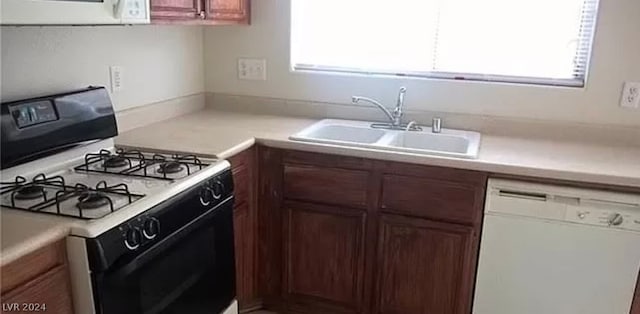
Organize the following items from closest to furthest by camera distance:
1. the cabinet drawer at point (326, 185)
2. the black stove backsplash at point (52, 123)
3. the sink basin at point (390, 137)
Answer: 1. the black stove backsplash at point (52, 123)
2. the cabinet drawer at point (326, 185)
3. the sink basin at point (390, 137)

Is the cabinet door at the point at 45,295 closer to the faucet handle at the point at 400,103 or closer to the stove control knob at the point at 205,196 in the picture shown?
the stove control knob at the point at 205,196

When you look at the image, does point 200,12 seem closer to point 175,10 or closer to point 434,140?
point 175,10

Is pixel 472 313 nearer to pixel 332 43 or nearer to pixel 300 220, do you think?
pixel 300 220

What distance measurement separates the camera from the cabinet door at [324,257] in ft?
7.43

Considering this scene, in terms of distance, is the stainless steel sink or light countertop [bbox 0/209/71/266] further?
the stainless steel sink

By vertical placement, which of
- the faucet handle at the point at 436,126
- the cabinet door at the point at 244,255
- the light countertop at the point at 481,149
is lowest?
the cabinet door at the point at 244,255

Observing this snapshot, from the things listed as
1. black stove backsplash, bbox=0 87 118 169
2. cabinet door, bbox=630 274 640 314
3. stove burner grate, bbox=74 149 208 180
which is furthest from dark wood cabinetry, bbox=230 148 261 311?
cabinet door, bbox=630 274 640 314

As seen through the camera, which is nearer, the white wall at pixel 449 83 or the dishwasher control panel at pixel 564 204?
the dishwasher control panel at pixel 564 204

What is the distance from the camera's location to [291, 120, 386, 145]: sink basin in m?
2.51

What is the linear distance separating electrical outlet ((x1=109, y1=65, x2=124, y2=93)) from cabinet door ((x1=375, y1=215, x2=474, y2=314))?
1259 mm

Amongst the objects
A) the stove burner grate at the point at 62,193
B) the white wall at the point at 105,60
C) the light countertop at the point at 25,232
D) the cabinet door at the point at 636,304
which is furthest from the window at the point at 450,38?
the light countertop at the point at 25,232

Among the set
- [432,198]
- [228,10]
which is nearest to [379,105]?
[432,198]

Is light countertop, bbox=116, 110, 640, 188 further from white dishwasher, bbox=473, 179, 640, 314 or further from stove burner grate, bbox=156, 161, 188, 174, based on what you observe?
stove burner grate, bbox=156, 161, 188, 174

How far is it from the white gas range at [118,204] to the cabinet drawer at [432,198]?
25.9 inches
